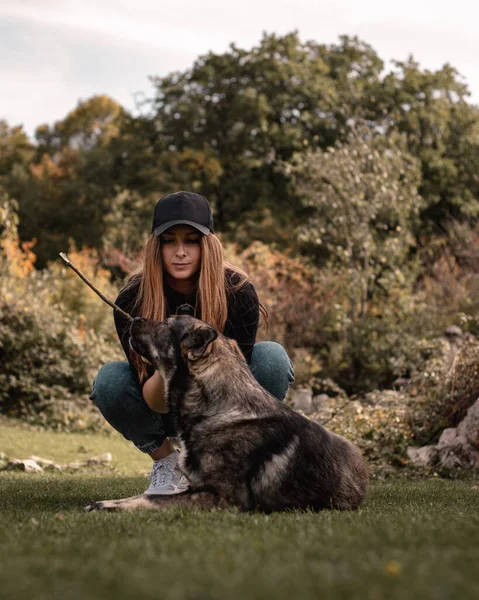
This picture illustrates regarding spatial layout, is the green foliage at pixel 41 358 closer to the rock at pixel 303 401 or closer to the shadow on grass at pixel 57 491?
the rock at pixel 303 401

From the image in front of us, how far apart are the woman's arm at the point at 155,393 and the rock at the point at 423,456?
3.92m

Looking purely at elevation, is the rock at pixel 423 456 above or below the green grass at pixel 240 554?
below

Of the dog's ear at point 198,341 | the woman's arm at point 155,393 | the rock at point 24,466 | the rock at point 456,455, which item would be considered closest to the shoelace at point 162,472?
the woman's arm at point 155,393

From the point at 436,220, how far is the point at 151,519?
76.9ft

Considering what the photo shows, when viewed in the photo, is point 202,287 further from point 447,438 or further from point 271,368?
point 447,438

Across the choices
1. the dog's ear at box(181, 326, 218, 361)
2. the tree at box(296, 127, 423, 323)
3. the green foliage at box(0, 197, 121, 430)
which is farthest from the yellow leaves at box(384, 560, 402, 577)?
the tree at box(296, 127, 423, 323)

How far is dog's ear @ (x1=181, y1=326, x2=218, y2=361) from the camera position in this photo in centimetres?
445

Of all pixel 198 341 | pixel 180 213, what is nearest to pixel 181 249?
pixel 180 213

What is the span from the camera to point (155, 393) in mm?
4949

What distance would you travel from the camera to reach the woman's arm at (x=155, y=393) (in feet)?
15.9

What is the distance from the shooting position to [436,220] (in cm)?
2595

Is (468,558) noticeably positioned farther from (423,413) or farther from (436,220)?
(436,220)

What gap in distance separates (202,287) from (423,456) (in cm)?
411

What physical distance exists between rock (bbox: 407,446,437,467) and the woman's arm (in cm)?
392
